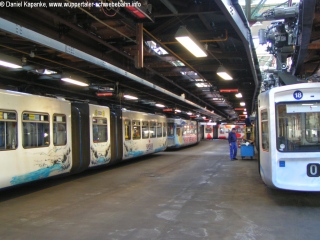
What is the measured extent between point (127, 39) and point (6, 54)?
4079mm

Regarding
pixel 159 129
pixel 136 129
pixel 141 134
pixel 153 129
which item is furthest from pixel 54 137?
pixel 159 129

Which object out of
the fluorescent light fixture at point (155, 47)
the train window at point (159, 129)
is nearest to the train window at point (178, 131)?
the train window at point (159, 129)

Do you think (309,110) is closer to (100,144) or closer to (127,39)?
(127,39)

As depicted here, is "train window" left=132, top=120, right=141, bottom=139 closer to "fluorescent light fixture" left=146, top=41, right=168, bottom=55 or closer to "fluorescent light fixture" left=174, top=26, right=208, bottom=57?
"fluorescent light fixture" left=146, top=41, right=168, bottom=55

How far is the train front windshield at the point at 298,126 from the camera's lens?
312 inches

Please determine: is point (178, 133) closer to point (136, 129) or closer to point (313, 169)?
point (136, 129)

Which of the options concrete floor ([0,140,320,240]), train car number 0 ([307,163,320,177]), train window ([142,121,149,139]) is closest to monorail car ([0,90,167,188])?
concrete floor ([0,140,320,240])

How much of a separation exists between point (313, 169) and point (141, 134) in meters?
13.0

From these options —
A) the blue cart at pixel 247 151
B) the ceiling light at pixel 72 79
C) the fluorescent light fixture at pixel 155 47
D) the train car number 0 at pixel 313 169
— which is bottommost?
the blue cart at pixel 247 151

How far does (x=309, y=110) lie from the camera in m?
7.95

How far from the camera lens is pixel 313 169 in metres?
7.76

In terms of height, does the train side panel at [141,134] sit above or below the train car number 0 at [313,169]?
above

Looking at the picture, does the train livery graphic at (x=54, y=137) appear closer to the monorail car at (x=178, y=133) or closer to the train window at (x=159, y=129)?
the train window at (x=159, y=129)

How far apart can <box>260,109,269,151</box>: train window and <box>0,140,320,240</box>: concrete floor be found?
54.7 inches
